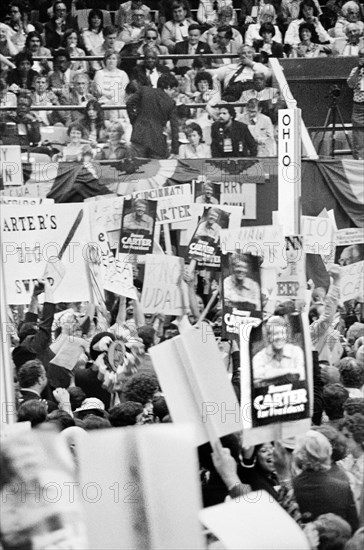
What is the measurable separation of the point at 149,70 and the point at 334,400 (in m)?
9.29

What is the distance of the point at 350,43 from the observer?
1688cm

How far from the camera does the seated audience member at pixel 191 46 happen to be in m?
16.3

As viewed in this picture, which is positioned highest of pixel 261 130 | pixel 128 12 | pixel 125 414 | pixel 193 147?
pixel 128 12

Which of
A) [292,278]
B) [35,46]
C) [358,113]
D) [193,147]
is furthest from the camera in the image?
[35,46]

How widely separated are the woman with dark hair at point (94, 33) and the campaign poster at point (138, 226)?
7.23 m

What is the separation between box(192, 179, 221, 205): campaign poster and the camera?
11992 mm

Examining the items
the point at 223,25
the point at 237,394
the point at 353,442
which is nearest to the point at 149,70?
the point at 223,25

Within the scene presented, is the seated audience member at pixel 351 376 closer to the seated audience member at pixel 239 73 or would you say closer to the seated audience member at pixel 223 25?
the seated audience member at pixel 239 73

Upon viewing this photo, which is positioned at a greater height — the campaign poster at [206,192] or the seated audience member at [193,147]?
the seated audience member at [193,147]

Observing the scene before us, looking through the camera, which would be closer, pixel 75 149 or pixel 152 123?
pixel 152 123

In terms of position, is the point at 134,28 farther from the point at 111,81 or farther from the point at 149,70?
the point at 111,81

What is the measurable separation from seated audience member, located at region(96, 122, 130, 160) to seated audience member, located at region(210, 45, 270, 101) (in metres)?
1.56

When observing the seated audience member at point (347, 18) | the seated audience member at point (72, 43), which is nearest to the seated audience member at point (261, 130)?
the seated audience member at point (72, 43)

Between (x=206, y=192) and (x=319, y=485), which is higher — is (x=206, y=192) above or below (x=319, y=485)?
above
